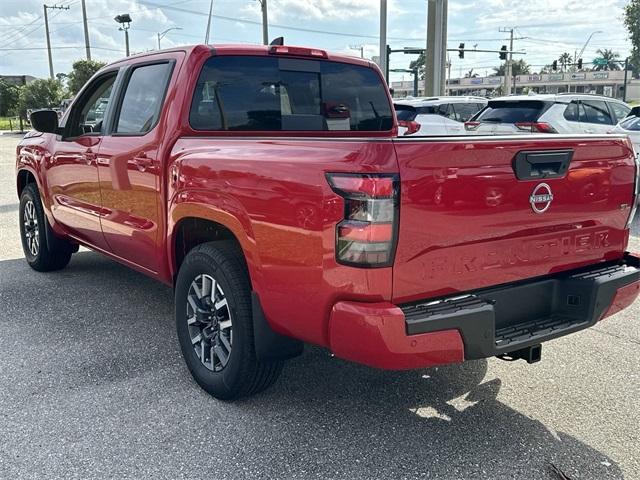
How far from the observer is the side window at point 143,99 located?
4023mm

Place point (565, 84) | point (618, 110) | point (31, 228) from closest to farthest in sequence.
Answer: point (31, 228) → point (618, 110) → point (565, 84)

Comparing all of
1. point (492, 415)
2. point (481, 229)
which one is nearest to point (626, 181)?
point (481, 229)

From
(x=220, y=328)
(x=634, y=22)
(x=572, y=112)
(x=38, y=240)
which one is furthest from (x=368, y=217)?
(x=634, y=22)

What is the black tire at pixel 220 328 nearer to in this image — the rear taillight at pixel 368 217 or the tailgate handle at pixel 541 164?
the rear taillight at pixel 368 217

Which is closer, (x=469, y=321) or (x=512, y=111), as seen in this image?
(x=469, y=321)

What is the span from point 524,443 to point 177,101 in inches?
107

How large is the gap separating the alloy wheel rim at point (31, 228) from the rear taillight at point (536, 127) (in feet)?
25.6

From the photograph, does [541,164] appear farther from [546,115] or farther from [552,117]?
[552,117]

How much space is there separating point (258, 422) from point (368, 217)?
1.38 meters

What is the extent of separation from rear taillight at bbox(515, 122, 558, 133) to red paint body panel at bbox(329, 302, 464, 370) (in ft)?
28.3

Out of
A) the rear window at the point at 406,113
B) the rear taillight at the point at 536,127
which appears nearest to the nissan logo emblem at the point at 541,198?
the rear taillight at the point at 536,127

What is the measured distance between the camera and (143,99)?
13.9 ft

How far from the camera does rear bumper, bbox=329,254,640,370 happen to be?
100.0 inches

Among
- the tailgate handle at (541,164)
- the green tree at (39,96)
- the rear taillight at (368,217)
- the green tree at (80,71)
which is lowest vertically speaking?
the rear taillight at (368,217)
